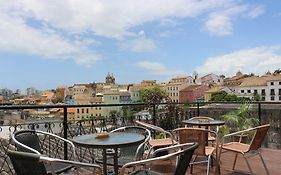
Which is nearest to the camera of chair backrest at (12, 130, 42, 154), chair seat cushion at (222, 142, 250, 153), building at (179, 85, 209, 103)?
chair backrest at (12, 130, 42, 154)

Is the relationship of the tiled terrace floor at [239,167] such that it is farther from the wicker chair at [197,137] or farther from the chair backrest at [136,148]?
the chair backrest at [136,148]

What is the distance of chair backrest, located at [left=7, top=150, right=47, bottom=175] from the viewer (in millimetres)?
2027

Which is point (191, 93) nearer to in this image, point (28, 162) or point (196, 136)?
point (196, 136)

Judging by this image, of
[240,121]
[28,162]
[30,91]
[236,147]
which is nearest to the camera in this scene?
[28,162]

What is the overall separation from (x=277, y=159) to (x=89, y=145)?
383 centimetres

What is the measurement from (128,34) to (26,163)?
1136 inches

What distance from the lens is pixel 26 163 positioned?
2059mm

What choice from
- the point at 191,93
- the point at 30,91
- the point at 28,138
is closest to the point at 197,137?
the point at 28,138

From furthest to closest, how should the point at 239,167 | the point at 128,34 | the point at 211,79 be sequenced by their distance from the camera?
the point at 211,79 < the point at 128,34 < the point at 239,167

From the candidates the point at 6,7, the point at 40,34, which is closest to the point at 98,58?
the point at 40,34

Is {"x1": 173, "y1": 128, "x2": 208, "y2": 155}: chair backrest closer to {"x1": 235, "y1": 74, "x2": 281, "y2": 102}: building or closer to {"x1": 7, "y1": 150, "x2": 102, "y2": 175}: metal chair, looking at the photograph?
{"x1": 7, "y1": 150, "x2": 102, "y2": 175}: metal chair

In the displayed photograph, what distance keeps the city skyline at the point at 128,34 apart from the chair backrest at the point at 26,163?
362 inches

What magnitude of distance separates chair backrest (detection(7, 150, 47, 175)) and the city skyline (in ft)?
30.2

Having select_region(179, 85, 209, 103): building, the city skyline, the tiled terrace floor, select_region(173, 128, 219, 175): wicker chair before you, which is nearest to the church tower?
select_region(179, 85, 209, 103): building
